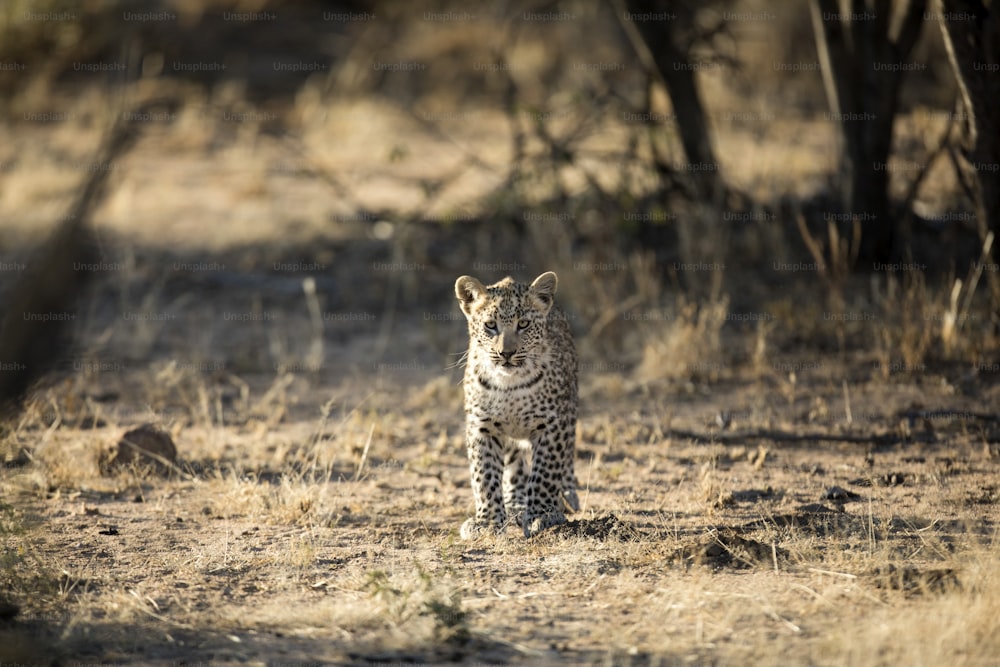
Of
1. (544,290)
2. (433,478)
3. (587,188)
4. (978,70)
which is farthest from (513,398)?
(587,188)

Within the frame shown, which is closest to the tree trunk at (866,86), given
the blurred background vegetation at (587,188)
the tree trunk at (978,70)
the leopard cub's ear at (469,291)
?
the blurred background vegetation at (587,188)

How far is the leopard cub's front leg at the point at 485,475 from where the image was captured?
23.8ft

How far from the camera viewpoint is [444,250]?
44.8ft

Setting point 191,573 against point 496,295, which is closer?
point 191,573

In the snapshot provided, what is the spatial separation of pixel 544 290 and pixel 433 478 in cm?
190

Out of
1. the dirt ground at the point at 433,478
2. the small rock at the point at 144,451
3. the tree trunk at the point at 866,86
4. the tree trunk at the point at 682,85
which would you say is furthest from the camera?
the tree trunk at the point at 682,85

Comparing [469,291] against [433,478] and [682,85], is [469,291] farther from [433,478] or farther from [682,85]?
[682,85]

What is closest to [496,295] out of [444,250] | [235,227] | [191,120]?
[444,250]

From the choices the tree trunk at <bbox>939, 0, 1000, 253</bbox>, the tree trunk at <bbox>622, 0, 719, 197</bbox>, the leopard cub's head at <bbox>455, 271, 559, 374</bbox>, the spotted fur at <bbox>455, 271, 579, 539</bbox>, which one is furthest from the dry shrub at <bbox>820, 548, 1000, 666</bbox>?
the tree trunk at <bbox>622, 0, 719, 197</bbox>

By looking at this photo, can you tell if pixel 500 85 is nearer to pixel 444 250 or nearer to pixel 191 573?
pixel 444 250

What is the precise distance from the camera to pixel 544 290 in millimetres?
7387

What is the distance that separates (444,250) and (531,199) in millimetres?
1364

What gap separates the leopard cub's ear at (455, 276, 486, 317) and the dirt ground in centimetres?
134

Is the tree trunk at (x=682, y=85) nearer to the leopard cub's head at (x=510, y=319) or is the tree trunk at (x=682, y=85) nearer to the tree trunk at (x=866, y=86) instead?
the tree trunk at (x=866, y=86)
